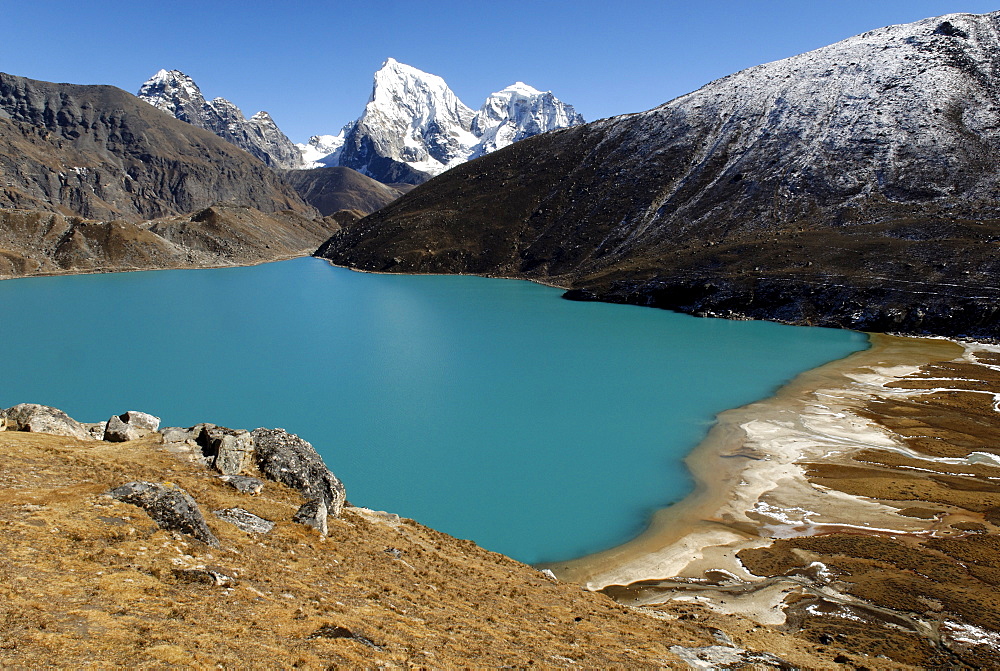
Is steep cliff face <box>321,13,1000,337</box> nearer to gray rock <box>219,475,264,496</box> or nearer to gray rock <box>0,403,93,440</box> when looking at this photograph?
gray rock <box>219,475,264,496</box>

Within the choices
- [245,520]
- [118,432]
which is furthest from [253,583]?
[118,432]

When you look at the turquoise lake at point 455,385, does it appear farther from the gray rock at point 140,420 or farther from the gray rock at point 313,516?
the gray rock at point 140,420

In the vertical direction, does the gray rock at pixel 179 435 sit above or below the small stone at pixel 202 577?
above

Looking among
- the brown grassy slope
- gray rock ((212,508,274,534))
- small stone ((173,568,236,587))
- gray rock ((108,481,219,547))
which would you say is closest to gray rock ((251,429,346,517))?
the brown grassy slope

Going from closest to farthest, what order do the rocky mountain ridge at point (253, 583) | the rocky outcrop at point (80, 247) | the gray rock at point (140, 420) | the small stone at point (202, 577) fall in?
the rocky mountain ridge at point (253, 583)
the small stone at point (202, 577)
the gray rock at point (140, 420)
the rocky outcrop at point (80, 247)

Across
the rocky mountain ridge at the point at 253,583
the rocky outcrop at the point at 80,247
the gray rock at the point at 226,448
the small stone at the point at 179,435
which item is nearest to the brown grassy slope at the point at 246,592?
the rocky mountain ridge at the point at 253,583

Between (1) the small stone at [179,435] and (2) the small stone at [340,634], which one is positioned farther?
(1) the small stone at [179,435]
